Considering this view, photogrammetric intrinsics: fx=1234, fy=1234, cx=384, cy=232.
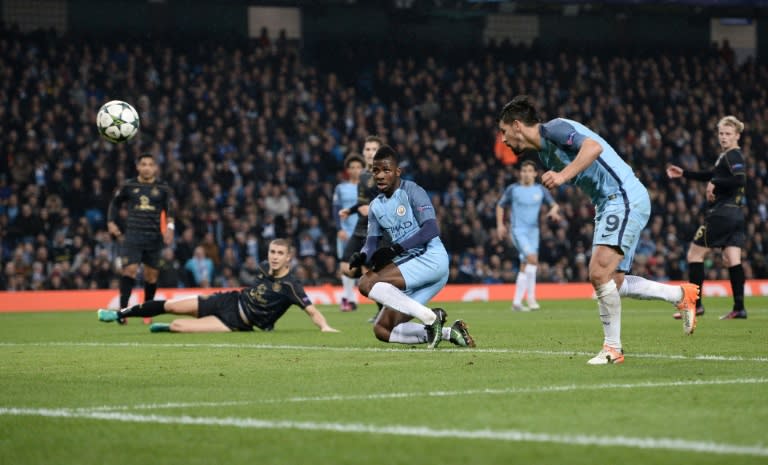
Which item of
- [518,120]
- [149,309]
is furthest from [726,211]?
[518,120]

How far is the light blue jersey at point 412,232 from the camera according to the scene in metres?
10.0

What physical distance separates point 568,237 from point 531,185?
8.80m

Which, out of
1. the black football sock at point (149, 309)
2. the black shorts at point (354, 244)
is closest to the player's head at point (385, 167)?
the black football sock at point (149, 309)

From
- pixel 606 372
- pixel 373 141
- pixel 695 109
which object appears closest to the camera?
pixel 606 372

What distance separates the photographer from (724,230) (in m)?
14.5

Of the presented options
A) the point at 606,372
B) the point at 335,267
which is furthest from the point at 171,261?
the point at 606,372

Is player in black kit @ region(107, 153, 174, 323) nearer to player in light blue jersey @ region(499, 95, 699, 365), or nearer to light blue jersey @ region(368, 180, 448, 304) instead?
light blue jersey @ region(368, 180, 448, 304)

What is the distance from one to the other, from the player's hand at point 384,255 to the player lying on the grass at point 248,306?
2.68m

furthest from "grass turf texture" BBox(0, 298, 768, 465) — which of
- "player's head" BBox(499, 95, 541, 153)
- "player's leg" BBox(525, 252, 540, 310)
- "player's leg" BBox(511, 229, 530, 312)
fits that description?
"player's leg" BBox(525, 252, 540, 310)

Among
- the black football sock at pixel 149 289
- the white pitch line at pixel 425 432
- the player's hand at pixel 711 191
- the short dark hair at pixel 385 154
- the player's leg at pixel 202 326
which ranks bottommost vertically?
the player's leg at pixel 202 326

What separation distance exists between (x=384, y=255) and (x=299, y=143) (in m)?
18.3

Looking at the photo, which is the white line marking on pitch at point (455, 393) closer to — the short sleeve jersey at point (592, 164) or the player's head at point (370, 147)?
the short sleeve jersey at point (592, 164)

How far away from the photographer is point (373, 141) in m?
14.0

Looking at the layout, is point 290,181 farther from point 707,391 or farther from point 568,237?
point 707,391
